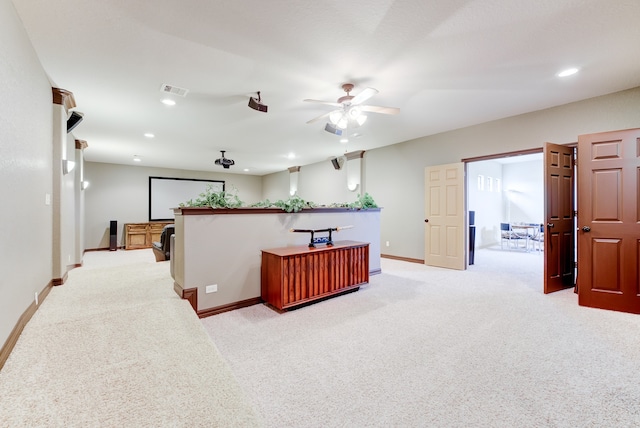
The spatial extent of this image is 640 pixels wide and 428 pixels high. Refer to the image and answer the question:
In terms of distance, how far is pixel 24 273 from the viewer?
231 cm

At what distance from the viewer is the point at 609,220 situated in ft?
10.8

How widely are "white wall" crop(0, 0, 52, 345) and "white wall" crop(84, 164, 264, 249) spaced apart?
623 centimetres

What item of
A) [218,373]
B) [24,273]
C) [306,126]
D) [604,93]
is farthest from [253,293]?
[604,93]

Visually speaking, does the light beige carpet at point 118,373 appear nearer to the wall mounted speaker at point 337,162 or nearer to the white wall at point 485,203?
the wall mounted speaker at point 337,162

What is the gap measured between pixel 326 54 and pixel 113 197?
8711mm

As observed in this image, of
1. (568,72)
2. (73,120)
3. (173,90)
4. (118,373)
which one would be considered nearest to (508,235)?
(568,72)

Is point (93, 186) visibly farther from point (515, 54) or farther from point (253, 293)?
point (515, 54)

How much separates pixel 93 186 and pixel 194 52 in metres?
7.88

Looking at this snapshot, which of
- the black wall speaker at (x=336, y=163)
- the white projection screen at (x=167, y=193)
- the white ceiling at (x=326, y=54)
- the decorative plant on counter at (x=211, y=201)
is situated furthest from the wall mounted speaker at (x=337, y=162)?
the decorative plant on counter at (x=211, y=201)

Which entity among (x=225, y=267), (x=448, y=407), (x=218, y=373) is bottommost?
(x=448, y=407)

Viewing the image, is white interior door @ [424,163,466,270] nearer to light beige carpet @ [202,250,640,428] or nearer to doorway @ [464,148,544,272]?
light beige carpet @ [202,250,640,428]

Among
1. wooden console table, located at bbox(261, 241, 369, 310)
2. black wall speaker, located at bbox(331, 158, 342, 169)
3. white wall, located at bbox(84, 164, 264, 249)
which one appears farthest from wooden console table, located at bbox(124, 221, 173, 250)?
wooden console table, located at bbox(261, 241, 369, 310)

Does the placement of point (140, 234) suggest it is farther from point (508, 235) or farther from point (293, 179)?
point (508, 235)

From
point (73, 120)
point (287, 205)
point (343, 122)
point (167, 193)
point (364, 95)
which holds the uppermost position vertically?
point (73, 120)
